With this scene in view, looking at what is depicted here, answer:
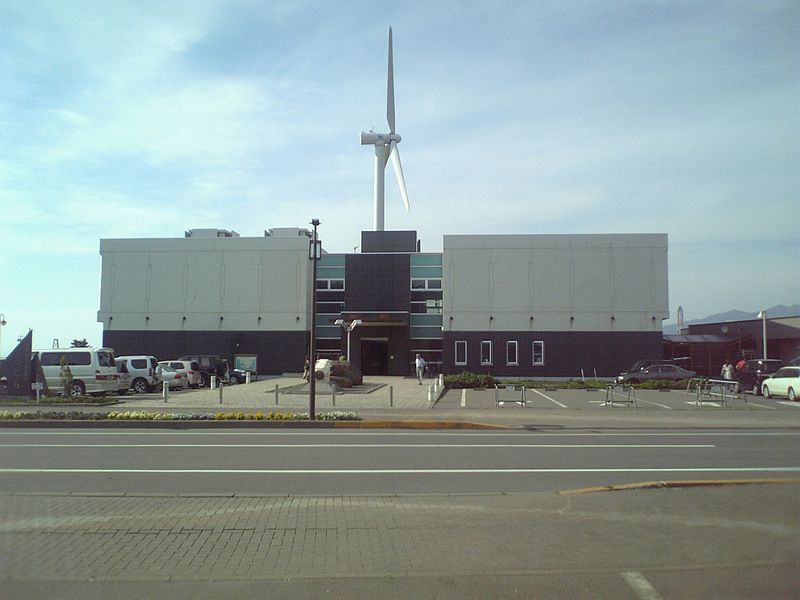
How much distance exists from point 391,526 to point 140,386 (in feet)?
85.4

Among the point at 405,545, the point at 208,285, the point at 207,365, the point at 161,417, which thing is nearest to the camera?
the point at 405,545

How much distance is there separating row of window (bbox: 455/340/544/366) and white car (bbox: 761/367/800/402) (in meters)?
17.5

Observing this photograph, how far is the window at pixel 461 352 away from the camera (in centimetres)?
4512

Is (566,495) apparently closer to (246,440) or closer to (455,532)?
(455,532)

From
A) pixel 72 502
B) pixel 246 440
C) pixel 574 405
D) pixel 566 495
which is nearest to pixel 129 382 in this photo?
pixel 246 440

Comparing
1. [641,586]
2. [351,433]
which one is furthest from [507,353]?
[641,586]

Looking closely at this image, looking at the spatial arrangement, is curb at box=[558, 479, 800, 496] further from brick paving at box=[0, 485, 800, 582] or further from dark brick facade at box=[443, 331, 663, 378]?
dark brick facade at box=[443, 331, 663, 378]

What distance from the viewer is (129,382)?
28625 mm

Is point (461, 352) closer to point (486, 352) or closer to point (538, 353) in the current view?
point (486, 352)

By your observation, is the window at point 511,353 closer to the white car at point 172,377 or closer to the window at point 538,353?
the window at point 538,353

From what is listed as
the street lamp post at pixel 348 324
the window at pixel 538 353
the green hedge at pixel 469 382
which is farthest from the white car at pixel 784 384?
the street lamp post at pixel 348 324

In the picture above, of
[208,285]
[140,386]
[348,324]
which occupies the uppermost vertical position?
[208,285]

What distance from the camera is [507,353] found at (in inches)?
1774

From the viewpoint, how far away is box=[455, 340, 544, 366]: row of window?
4494 cm
